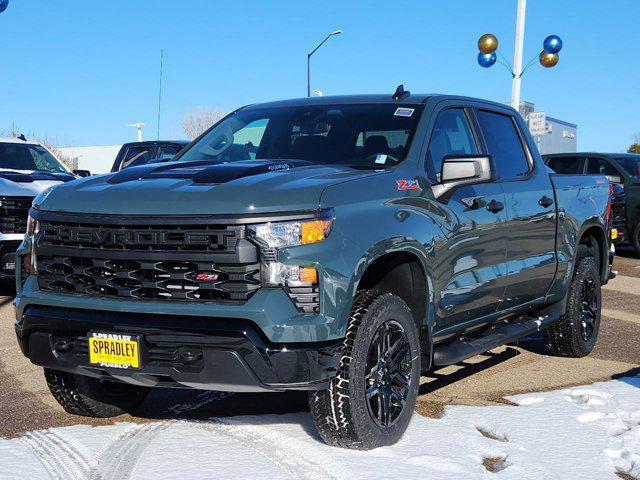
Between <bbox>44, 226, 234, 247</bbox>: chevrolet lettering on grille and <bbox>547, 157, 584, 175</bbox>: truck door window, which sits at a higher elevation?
<bbox>44, 226, 234, 247</bbox>: chevrolet lettering on grille

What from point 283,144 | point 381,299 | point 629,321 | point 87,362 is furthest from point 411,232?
point 629,321

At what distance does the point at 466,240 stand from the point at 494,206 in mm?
498

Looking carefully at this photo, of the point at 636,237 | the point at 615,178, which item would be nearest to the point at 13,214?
the point at 615,178

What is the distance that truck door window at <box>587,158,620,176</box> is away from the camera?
54.0 feet

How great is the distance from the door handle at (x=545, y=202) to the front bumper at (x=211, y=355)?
2765 mm

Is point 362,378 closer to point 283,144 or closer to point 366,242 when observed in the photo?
point 366,242

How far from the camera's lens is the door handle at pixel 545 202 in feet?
20.8

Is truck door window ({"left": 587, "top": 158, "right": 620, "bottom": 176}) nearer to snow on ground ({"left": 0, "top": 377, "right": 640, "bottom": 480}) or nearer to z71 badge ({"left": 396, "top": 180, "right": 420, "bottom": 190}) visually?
snow on ground ({"left": 0, "top": 377, "right": 640, "bottom": 480})

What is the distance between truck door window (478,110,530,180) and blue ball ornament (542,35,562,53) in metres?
14.2

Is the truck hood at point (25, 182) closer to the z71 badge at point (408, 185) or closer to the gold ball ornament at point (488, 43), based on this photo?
the z71 badge at point (408, 185)

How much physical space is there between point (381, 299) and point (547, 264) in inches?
94.1

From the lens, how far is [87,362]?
14.1 feet

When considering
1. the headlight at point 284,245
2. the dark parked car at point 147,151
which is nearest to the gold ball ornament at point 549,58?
the dark parked car at point 147,151

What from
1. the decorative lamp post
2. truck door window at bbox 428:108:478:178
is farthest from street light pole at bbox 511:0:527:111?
truck door window at bbox 428:108:478:178
